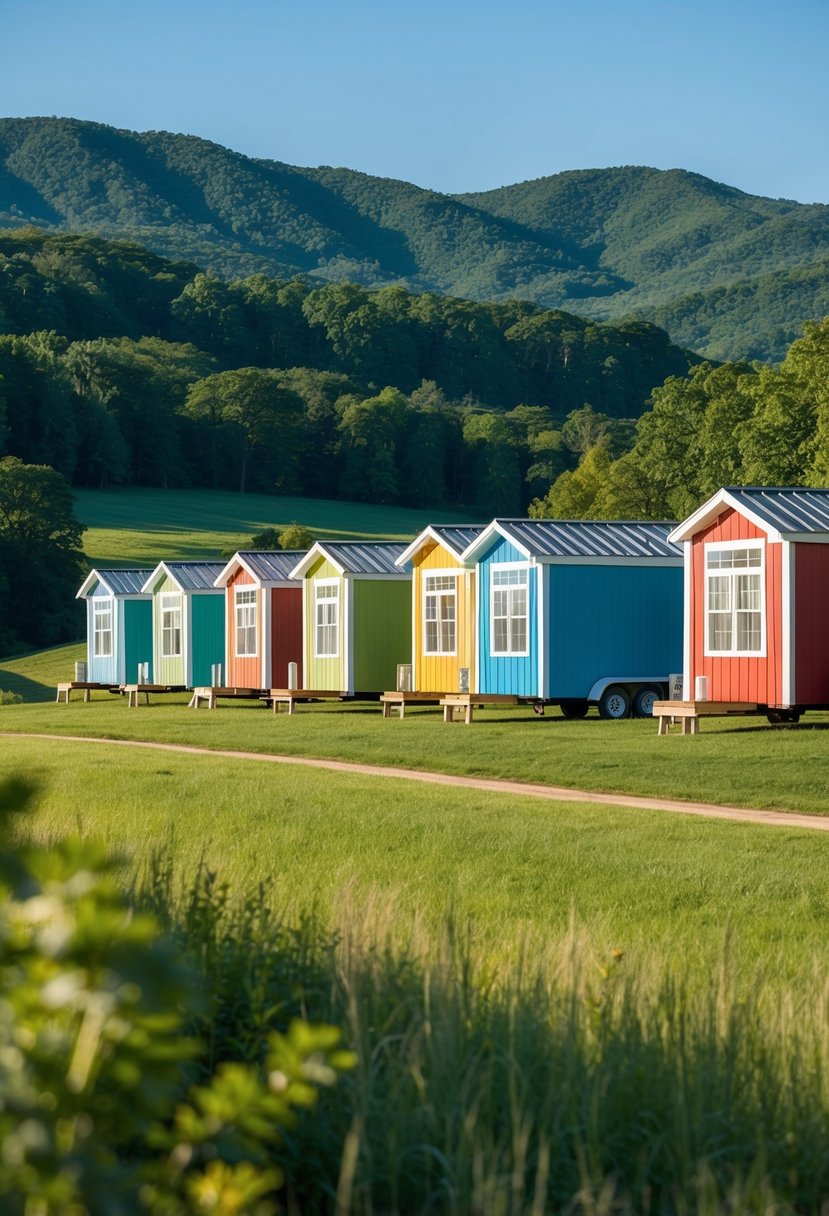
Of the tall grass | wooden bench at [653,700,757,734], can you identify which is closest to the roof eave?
wooden bench at [653,700,757,734]

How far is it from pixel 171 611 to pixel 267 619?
5.30 meters

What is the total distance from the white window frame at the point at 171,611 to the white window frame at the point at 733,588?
17516 millimetres

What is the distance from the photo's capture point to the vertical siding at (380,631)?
32.2 m

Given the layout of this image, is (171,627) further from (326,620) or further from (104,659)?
(326,620)

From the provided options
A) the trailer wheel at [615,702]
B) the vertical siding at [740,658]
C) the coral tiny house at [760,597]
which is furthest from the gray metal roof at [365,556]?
the vertical siding at [740,658]

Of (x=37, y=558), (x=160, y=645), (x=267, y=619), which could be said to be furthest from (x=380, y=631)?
(x=37, y=558)

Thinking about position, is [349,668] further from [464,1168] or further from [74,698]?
[464,1168]

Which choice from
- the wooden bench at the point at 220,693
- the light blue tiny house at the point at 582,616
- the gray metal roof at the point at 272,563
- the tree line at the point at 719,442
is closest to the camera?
the light blue tiny house at the point at 582,616

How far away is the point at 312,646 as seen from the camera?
33344 mm

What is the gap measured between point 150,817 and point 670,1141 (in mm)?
9043

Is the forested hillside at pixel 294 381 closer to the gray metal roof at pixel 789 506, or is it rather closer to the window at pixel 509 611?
the window at pixel 509 611

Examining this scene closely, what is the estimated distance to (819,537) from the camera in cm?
2231

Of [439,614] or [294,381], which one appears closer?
[439,614]

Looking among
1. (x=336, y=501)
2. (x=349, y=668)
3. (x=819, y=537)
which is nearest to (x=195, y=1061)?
(x=819, y=537)
